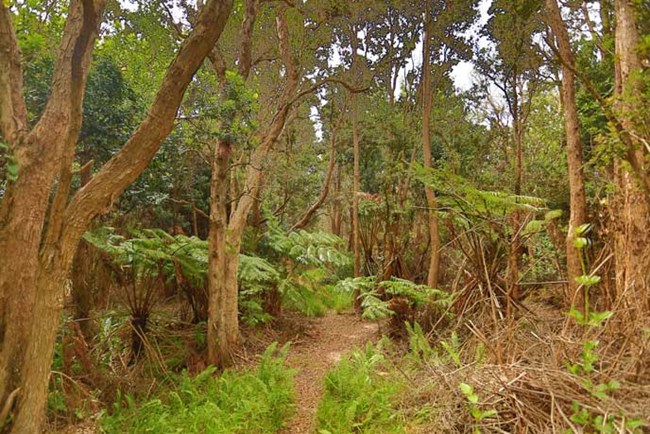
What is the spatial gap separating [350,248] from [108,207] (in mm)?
10654

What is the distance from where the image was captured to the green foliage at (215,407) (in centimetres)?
353

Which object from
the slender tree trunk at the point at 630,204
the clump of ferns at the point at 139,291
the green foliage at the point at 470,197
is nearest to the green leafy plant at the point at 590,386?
the slender tree trunk at the point at 630,204

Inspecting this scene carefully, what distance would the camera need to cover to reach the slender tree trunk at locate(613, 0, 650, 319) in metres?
2.98

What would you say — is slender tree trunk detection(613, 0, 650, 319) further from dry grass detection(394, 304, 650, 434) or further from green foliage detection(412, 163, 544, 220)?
green foliage detection(412, 163, 544, 220)

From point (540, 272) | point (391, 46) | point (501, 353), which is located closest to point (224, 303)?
point (501, 353)

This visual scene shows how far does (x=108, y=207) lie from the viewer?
3.06m

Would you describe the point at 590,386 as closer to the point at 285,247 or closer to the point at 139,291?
the point at 139,291

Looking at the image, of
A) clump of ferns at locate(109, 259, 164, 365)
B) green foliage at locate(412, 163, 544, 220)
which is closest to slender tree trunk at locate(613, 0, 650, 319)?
green foliage at locate(412, 163, 544, 220)

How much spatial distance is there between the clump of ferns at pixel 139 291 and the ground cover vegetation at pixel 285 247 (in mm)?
38

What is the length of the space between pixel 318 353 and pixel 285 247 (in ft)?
6.11

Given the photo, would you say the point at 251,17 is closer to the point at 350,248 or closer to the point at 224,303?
the point at 224,303

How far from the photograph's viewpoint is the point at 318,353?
6.09 metres

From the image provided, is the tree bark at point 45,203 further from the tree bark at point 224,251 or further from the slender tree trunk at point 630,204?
the slender tree trunk at point 630,204

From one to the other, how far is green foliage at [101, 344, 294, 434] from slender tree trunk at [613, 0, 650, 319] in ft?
10.0
